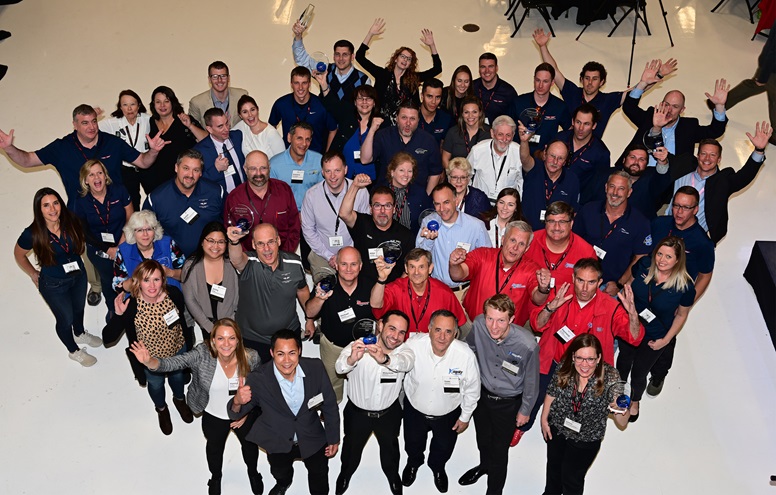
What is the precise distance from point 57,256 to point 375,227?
2310mm

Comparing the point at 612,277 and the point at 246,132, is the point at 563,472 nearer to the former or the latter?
the point at 612,277

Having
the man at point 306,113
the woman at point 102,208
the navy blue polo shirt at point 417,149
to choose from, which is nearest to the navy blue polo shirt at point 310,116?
→ the man at point 306,113

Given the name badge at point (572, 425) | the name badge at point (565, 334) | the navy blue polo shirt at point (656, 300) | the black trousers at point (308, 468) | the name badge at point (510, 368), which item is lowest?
the black trousers at point (308, 468)

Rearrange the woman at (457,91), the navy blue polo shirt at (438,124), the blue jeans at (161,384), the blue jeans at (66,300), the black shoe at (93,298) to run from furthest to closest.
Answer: the woman at (457,91), the navy blue polo shirt at (438,124), the black shoe at (93,298), the blue jeans at (66,300), the blue jeans at (161,384)

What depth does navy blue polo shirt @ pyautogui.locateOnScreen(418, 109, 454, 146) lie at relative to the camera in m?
7.04

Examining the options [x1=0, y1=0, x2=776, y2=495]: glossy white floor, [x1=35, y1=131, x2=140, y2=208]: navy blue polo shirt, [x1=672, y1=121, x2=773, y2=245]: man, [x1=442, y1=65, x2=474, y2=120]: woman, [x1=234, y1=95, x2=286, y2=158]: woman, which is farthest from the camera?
[x1=442, y1=65, x2=474, y2=120]: woman

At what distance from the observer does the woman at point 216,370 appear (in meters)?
4.76

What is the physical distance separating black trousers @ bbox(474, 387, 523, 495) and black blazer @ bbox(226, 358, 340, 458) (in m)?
0.96

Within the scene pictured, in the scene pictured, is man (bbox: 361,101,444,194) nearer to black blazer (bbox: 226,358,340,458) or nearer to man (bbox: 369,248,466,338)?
man (bbox: 369,248,466,338)

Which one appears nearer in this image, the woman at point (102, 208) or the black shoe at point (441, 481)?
the black shoe at point (441, 481)

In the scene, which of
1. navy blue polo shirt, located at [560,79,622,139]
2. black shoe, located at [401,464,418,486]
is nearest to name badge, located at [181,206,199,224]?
black shoe, located at [401,464,418,486]

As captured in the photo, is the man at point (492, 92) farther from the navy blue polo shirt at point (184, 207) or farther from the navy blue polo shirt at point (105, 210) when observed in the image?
the navy blue polo shirt at point (105, 210)

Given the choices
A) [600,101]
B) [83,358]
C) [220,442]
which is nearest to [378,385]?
[220,442]

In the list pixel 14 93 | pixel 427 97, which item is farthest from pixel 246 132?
pixel 14 93
